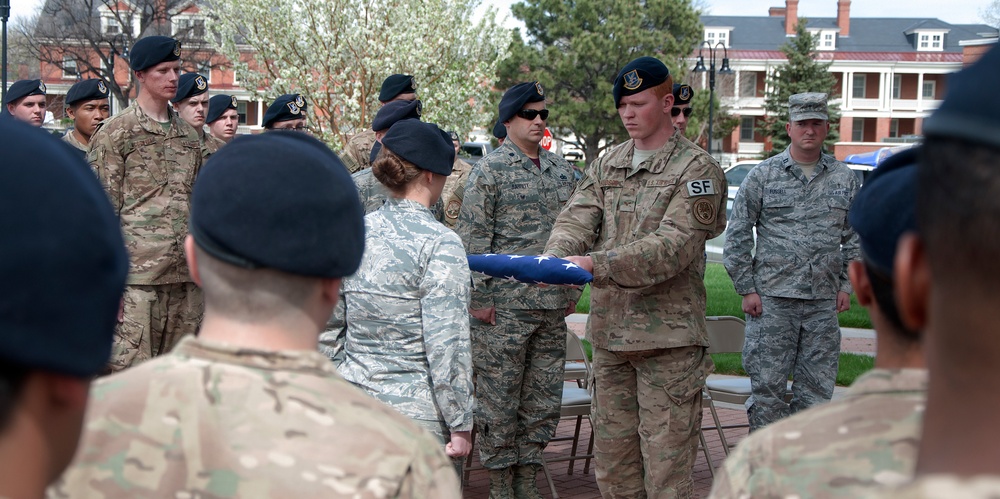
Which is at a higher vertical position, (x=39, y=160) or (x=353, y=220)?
(x=39, y=160)

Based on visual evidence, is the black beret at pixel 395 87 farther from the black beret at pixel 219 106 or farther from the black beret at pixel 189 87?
the black beret at pixel 219 106

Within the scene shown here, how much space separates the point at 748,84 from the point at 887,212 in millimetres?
77973

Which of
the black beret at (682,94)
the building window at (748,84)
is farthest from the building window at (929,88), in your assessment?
the black beret at (682,94)

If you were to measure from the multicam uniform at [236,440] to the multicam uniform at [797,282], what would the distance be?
5.21 metres

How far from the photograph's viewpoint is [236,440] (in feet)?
5.58

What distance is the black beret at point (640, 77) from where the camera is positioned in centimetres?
526

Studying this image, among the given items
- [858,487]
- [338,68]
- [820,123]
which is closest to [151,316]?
[820,123]

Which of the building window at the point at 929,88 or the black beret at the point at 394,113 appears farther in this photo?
the building window at the point at 929,88

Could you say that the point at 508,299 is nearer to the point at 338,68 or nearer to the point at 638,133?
the point at 638,133

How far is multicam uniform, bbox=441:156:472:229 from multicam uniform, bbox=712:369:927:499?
17.3 ft

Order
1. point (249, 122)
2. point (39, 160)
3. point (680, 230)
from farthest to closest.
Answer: point (249, 122) → point (680, 230) → point (39, 160)

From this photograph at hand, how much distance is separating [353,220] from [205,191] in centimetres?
27

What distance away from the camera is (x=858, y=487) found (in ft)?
5.24

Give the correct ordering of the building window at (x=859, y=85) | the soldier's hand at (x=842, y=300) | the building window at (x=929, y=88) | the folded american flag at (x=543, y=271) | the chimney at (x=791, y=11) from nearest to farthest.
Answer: the folded american flag at (x=543, y=271) < the soldier's hand at (x=842, y=300) < the building window at (x=859, y=85) < the building window at (x=929, y=88) < the chimney at (x=791, y=11)
